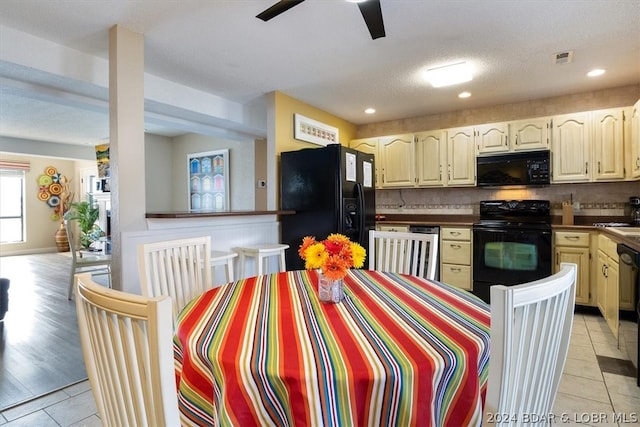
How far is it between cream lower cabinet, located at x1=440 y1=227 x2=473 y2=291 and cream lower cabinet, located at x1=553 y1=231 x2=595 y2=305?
858 mm

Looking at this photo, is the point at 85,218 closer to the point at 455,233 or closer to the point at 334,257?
the point at 455,233

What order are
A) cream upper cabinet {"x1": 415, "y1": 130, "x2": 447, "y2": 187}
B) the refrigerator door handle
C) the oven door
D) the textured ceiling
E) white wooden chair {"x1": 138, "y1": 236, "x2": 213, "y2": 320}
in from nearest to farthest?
white wooden chair {"x1": 138, "y1": 236, "x2": 213, "y2": 320}
the textured ceiling
the oven door
the refrigerator door handle
cream upper cabinet {"x1": 415, "y1": 130, "x2": 447, "y2": 187}

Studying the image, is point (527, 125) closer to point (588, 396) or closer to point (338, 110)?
point (338, 110)

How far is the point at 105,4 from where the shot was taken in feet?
7.20

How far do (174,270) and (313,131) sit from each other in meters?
3.00

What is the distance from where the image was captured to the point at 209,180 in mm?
6508

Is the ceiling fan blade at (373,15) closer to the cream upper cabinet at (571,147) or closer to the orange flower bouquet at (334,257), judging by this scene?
the orange flower bouquet at (334,257)

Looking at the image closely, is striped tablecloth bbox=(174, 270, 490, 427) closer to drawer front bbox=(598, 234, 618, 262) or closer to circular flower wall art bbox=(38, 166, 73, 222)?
drawer front bbox=(598, 234, 618, 262)

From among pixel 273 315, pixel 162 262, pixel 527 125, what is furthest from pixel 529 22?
pixel 162 262

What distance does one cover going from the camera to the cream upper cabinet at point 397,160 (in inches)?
180

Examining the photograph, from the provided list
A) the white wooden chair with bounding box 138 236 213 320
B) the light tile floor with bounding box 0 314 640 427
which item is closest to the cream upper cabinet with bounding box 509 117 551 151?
the light tile floor with bounding box 0 314 640 427

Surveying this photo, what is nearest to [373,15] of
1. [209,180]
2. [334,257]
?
[334,257]

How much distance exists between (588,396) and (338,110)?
381 centimetres

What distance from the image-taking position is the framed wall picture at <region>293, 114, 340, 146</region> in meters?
4.11
